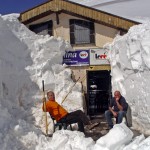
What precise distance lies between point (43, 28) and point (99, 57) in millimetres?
2438

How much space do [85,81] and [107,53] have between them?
1304mm

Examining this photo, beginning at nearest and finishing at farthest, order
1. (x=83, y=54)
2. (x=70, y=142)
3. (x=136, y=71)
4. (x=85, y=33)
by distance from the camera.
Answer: (x=70, y=142)
(x=136, y=71)
(x=83, y=54)
(x=85, y=33)

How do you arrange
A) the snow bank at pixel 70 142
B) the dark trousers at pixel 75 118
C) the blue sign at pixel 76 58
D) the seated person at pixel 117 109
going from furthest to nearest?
1. the blue sign at pixel 76 58
2. the seated person at pixel 117 109
3. the dark trousers at pixel 75 118
4. the snow bank at pixel 70 142

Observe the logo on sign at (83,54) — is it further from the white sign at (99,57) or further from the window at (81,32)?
the window at (81,32)

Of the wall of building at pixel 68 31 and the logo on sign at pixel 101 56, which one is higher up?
the wall of building at pixel 68 31

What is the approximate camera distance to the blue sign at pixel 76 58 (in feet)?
47.6

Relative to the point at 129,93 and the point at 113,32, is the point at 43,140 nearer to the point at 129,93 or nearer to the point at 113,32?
the point at 129,93

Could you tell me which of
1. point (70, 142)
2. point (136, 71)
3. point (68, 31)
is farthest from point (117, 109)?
point (68, 31)

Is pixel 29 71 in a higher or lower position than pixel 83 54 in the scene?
lower

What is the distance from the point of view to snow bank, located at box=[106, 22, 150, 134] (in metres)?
11.3

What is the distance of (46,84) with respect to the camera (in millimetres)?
13891

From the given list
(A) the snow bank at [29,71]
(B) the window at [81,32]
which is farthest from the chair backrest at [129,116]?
(B) the window at [81,32]

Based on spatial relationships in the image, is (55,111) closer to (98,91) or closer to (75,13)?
(98,91)

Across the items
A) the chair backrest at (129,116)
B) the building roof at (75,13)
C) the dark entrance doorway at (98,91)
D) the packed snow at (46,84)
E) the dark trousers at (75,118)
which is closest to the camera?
the packed snow at (46,84)
